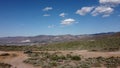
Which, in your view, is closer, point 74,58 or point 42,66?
point 42,66

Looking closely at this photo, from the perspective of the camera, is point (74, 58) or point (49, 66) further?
point (74, 58)

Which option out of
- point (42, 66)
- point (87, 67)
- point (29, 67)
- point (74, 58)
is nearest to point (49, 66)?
point (42, 66)

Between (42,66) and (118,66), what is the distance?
8756 mm

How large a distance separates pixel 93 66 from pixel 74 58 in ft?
19.8

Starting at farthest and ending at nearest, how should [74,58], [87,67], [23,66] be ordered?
[74,58]
[23,66]
[87,67]

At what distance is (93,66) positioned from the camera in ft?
81.1

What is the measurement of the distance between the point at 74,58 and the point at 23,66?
8.10 meters

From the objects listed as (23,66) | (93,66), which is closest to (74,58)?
(93,66)

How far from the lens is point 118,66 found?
24438mm

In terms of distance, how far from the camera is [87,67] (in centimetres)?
2367

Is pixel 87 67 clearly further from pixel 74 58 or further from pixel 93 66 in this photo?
pixel 74 58

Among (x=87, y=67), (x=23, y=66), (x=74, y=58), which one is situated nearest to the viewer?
(x=87, y=67)

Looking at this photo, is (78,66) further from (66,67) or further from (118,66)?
(118,66)

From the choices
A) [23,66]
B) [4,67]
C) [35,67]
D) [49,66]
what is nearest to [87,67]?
[49,66]
